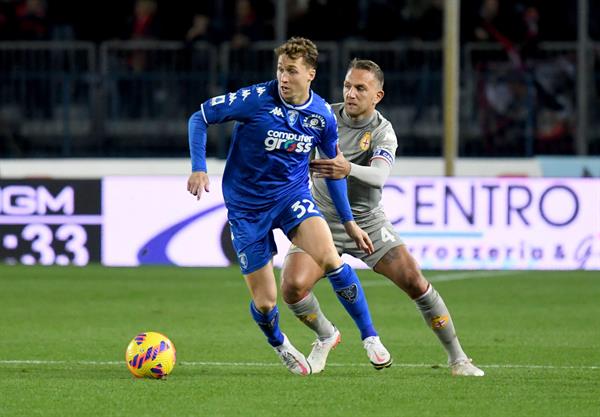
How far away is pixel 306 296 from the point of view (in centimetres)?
865

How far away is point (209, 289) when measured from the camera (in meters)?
14.5

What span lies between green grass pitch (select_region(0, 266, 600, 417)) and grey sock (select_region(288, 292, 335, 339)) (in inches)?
10.2

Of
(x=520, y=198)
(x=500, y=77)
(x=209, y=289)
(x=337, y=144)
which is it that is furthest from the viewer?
(x=500, y=77)

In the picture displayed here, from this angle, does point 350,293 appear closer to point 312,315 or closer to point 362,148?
point 312,315

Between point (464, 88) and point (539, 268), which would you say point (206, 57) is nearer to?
point (464, 88)

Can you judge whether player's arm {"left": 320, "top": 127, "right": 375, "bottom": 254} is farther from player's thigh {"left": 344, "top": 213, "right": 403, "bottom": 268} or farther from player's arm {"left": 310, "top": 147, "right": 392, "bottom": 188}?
player's thigh {"left": 344, "top": 213, "right": 403, "bottom": 268}

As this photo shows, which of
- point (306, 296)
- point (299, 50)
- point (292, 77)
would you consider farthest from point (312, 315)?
point (299, 50)

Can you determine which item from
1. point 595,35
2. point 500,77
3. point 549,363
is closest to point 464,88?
point 500,77

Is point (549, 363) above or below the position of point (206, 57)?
below

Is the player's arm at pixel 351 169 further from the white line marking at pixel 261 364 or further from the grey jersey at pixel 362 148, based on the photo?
the white line marking at pixel 261 364

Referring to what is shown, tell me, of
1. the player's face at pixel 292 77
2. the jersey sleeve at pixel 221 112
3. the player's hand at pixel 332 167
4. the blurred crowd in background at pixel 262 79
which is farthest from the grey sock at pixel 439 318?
the blurred crowd in background at pixel 262 79

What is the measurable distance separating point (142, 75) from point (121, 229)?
13.2 ft

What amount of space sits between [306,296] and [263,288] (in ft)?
1.20

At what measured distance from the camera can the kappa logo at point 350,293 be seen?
841cm
